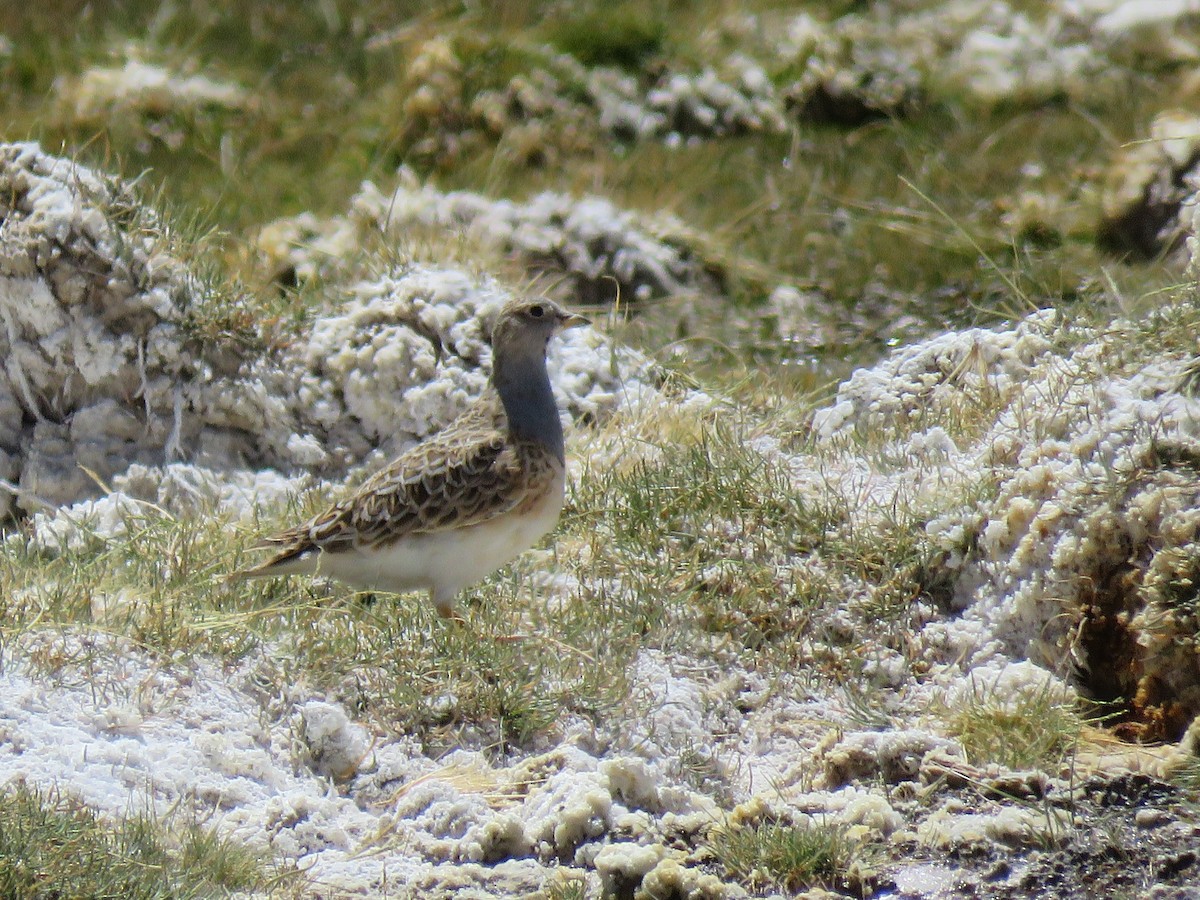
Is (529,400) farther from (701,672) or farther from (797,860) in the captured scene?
(797,860)

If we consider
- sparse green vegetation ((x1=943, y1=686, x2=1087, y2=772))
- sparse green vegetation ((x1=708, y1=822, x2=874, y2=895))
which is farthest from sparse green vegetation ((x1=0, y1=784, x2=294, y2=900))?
sparse green vegetation ((x1=943, y1=686, x2=1087, y2=772))

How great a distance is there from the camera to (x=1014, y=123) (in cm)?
1149

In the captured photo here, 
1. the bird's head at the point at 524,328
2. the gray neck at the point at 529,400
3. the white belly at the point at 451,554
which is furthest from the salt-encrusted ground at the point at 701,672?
the bird's head at the point at 524,328

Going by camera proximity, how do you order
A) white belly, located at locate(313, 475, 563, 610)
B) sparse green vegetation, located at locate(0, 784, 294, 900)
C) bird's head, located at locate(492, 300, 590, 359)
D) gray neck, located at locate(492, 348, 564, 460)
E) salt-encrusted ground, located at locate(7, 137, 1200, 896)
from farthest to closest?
bird's head, located at locate(492, 300, 590, 359)
gray neck, located at locate(492, 348, 564, 460)
white belly, located at locate(313, 475, 563, 610)
salt-encrusted ground, located at locate(7, 137, 1200, 896)
sparse green vegetation, located at locate(0, 784, 294, 900)

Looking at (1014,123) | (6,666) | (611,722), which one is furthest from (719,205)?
(6,666)

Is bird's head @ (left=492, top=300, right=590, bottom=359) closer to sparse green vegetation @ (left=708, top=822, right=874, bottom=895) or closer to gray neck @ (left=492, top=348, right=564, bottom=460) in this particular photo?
gray neck @ (left=492, top=348, right=564, bottom=460)

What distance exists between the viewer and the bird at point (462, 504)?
20.4 feet

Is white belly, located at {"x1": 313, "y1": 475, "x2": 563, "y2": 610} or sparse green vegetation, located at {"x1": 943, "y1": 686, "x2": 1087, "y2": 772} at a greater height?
white belly, located at {"x1": 313, "y1": 475, "x2": 563, "y2": 610}

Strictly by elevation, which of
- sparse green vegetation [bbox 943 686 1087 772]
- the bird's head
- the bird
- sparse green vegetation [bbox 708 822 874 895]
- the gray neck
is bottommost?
sparse green vegetation [bbox 943 686 1087 772]

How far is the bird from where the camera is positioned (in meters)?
6.22

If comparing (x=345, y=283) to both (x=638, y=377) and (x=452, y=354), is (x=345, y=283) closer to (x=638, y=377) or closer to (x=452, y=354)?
(x=452, y=354)

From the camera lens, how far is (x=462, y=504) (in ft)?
20.5

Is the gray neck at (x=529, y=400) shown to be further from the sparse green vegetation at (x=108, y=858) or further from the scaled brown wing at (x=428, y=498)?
the sparse green vegetation at (x=108, y=858)

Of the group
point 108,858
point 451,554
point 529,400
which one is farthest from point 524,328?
point 108,858
